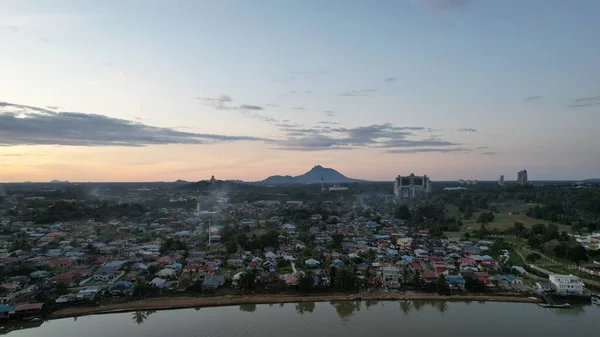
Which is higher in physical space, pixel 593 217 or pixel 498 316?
pixel 593 217

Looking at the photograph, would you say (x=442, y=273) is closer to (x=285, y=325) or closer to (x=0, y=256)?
(x=285, y=325)

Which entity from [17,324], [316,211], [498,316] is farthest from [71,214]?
[498,316]

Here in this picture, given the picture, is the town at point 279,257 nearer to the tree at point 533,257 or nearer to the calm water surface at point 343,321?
the tree at point 533,257

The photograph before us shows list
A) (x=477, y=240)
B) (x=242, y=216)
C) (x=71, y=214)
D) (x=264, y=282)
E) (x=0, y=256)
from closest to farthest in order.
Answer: (x=264, y=282) → (x=0, y=256) → (x=477, y=240) → (x=71, y=214) → (x=242, y=216)

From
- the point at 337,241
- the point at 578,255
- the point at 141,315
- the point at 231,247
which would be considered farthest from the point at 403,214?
the point at 141,315

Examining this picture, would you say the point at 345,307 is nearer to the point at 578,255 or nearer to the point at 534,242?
the point at 578,255

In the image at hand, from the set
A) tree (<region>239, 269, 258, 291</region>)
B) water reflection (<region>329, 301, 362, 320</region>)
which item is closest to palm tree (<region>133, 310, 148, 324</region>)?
tree (<region>239, 269, 258, 291</region>)
